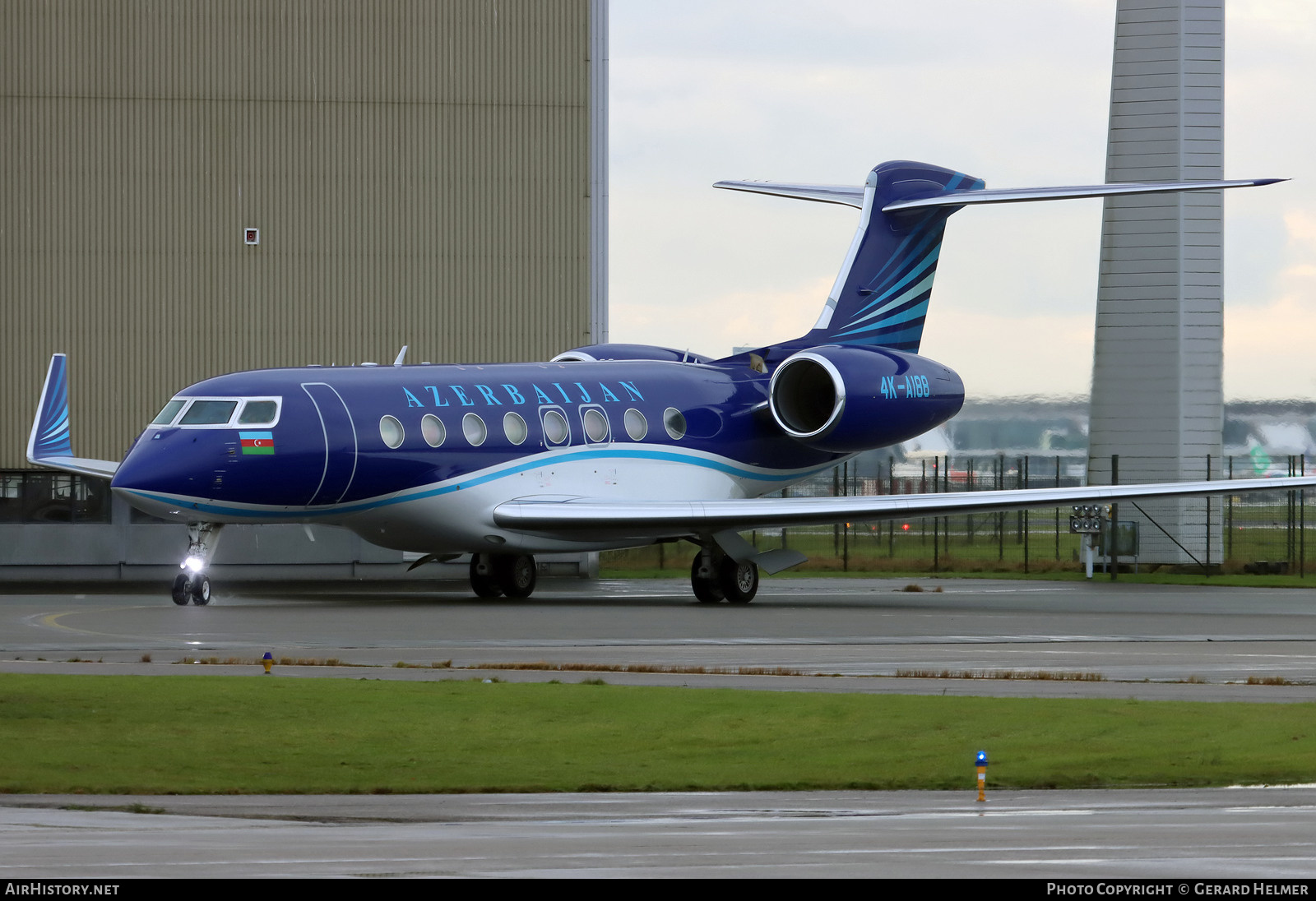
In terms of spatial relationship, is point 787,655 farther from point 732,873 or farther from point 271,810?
point 732,873

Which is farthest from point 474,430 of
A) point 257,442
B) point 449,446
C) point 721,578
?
point 721,578

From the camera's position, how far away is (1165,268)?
41625mm

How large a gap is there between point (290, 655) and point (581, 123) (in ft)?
77.1

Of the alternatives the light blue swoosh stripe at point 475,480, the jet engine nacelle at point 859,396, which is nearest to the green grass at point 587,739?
the light blue swoosh stripe at point 475,480

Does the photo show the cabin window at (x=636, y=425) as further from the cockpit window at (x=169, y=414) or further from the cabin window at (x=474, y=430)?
the cockpit window at (x=169, y=414)

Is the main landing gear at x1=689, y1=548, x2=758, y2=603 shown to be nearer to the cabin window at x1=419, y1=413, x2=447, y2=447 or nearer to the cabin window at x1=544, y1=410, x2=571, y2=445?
the cabin window at x1=544, y1=410, x2=571, y2=445

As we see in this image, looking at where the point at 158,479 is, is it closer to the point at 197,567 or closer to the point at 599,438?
the point at 197,567

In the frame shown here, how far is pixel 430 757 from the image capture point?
518 inches

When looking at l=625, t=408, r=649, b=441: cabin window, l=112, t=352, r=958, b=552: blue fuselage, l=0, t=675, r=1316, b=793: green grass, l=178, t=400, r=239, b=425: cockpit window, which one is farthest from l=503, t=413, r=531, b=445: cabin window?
l=0, t=675, r=1316, b=793: green grass

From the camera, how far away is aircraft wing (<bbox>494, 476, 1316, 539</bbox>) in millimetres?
30031

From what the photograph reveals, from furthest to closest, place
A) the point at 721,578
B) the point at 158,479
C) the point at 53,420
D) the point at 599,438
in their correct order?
the point at 53,420, the point at 599,438, the point at 721,578, the point at 158,479

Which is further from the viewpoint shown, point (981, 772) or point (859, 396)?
point (859, 396)

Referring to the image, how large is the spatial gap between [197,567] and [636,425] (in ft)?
26.2

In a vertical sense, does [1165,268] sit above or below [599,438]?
above
